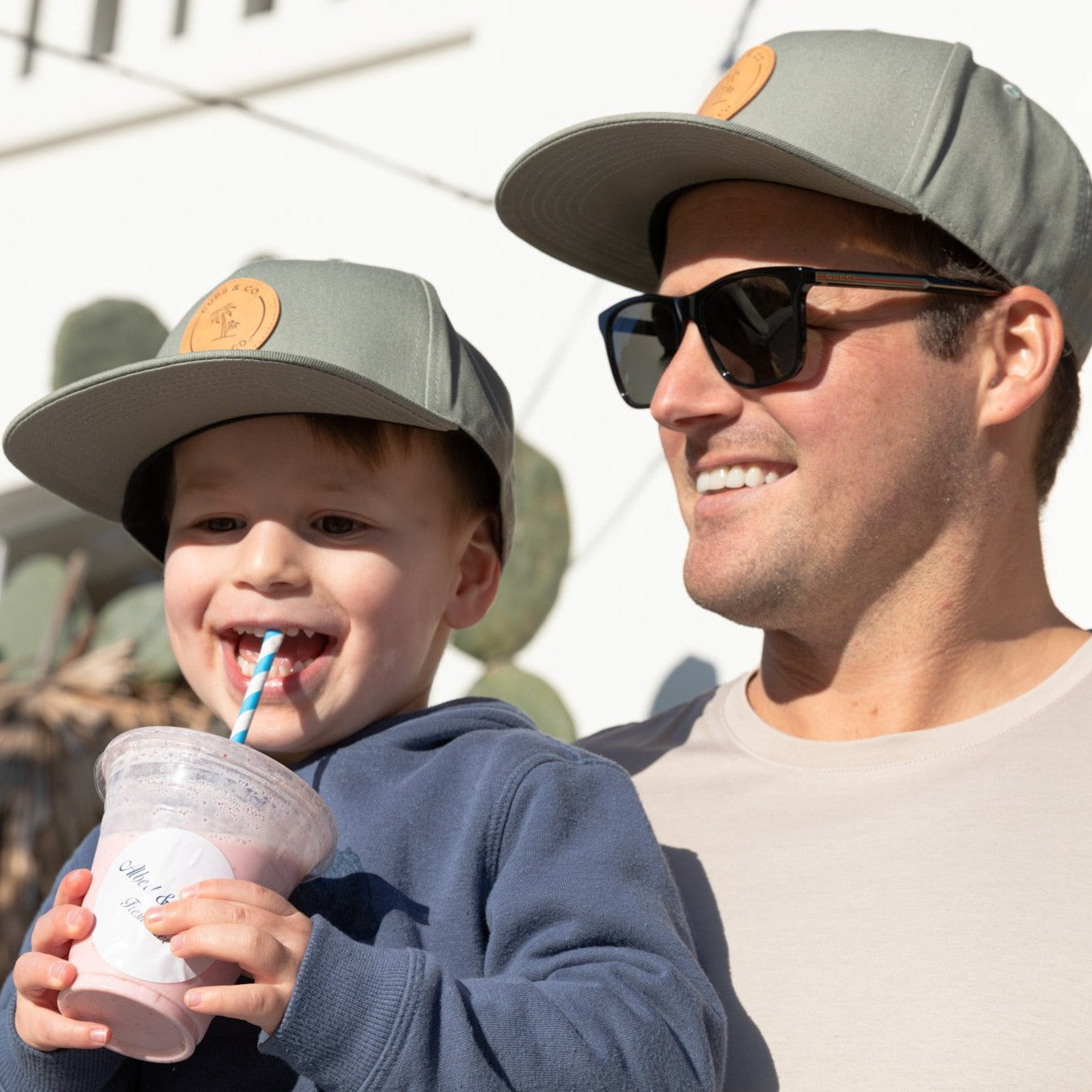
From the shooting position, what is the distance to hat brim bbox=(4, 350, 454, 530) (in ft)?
7.08

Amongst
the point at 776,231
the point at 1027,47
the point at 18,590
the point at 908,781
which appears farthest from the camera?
the point at 18,590

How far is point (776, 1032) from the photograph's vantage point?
213 cm

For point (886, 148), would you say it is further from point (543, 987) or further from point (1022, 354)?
point (543, 987)

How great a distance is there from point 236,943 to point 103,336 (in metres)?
4.56

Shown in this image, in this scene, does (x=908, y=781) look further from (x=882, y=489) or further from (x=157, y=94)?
(x=157, y=94)

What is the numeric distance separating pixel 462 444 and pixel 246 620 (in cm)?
47

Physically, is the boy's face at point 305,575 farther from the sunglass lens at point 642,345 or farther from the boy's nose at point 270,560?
the sunglass lens at point 642,345

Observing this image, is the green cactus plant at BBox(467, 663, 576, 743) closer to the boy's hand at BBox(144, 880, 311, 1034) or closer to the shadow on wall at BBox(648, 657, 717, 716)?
the shadow on wall at BBox(648, 657, 717, 716)

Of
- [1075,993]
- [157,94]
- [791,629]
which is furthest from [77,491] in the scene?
[157,94]

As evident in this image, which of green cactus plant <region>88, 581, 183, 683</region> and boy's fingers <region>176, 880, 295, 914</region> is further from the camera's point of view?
green cactus plant <region>88, 581, 183, 683</region>

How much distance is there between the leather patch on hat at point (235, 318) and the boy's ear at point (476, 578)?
469mm

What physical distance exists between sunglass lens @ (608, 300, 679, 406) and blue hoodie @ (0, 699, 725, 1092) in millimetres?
800

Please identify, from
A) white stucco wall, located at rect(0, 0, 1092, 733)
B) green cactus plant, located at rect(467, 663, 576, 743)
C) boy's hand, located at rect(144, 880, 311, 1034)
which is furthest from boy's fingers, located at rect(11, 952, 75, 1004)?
green cactus plant, located at rect(467, 663, 576, 743)

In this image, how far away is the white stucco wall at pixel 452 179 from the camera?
4.40m
